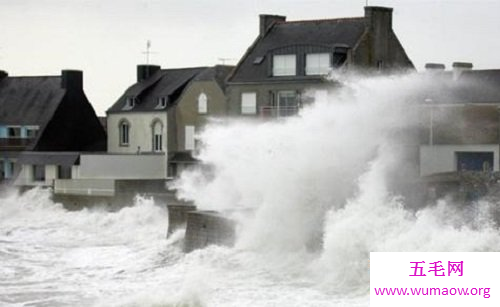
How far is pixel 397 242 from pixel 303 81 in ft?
64.5

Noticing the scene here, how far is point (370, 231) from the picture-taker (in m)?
26.9

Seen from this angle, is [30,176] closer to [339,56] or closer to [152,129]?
[152,129]

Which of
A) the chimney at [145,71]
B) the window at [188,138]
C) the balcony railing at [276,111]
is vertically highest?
the chimney at [145,71]

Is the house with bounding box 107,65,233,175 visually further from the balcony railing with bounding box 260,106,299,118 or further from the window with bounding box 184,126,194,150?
the balcony railing with bounding box 260,106,299,118

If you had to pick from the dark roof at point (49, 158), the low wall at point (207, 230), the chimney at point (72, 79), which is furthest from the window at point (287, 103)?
the chimney at point (72, 79)

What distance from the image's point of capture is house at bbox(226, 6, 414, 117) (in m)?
45.0

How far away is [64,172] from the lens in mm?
52719

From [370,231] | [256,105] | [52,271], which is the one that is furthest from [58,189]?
[370,231]

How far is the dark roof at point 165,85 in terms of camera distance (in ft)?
173

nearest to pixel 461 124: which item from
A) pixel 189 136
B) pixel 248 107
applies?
pixel 248 107

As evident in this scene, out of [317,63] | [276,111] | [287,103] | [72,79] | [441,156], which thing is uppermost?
[317,63]

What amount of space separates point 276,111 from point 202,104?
6.43m

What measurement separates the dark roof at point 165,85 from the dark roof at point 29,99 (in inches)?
112

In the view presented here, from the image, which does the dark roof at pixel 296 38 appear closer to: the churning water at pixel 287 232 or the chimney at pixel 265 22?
the chimney at pixel 265 22
